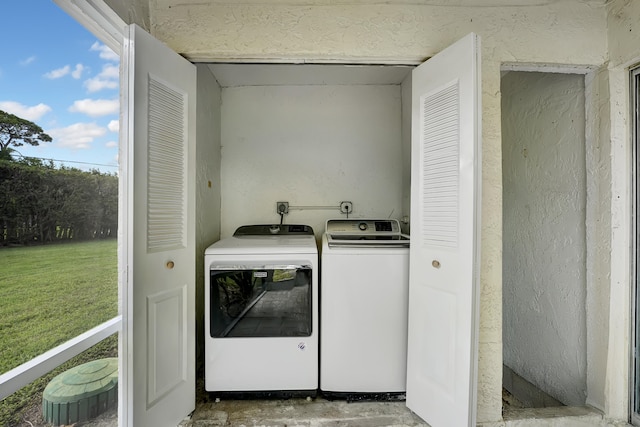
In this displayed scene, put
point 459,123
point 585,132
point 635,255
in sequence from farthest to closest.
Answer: point 585,132
point 635,255
point 459,123

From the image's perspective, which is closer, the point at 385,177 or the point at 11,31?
the point at 11,31

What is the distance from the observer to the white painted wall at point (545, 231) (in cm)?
177

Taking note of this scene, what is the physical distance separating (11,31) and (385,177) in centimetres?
247

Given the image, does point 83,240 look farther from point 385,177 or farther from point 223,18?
point 385,177

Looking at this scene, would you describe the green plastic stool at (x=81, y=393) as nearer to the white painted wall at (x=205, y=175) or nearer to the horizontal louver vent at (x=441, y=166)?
the white painted wall at (x=205, y=175)

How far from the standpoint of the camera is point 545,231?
6.42ft

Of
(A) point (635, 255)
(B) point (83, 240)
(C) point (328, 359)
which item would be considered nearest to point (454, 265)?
(C) point (328, 359)

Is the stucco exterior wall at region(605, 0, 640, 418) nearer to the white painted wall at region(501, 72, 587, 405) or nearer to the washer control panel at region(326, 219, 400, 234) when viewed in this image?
the white painted wall at region(501, 72, 587, 405)

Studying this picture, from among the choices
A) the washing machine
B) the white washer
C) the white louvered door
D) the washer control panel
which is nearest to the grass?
the washing machine

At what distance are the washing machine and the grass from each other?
523 mm

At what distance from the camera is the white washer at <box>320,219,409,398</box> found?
1749 millimetres

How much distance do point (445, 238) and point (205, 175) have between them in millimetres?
1859

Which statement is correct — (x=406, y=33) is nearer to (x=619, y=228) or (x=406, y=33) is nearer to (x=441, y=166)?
(x=441, y=166)

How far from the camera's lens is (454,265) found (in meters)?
1.45
